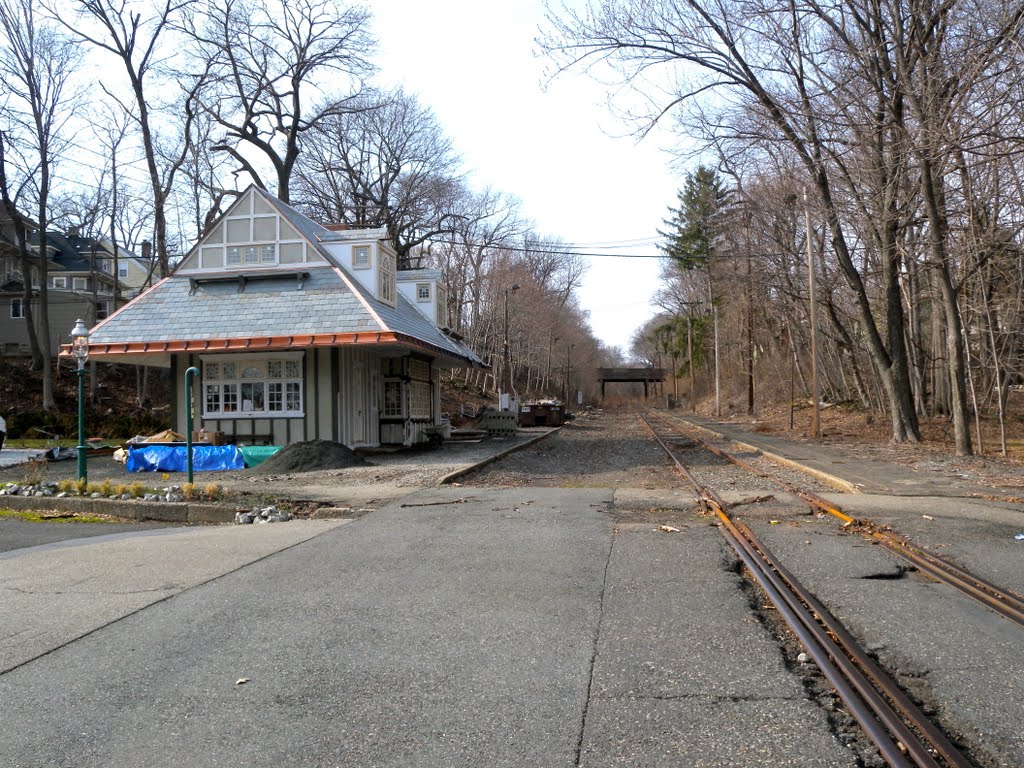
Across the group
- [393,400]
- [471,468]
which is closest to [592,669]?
[471,468]

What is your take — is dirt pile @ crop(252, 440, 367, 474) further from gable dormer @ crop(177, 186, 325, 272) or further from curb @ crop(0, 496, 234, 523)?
gable dormer @ crop(177, 186, 325, 272)

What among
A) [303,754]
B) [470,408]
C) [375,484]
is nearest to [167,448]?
[375,484]

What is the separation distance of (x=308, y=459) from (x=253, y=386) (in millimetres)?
4914

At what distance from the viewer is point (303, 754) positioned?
3.68 m

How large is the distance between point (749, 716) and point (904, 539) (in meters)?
5.54

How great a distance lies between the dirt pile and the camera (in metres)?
17.8

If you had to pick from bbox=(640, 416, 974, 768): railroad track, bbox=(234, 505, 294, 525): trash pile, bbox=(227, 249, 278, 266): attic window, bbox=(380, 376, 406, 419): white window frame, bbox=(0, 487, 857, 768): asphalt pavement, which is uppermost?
bbox=(227, 249, 278, 266): attic window

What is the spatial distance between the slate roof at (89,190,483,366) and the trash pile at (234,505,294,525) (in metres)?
8.21

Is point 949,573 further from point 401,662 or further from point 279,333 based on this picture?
point 279,333

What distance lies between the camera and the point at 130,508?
12812 millimetres

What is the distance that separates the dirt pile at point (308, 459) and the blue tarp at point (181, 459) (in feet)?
4.24

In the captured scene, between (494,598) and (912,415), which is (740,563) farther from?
(912,415)

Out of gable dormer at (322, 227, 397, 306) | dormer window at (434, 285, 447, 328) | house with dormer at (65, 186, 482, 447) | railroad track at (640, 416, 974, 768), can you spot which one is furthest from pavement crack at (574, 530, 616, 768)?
dormer window at (434, 285, 447, 328)

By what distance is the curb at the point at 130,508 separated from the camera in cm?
1239
